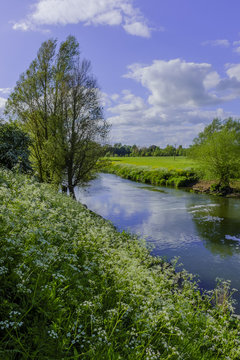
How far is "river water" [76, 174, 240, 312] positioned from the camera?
11797 millimetres

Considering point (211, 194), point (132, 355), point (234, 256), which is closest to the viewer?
point (132, 355)

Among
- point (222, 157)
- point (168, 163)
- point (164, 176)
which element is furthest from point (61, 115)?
point (168, 163)

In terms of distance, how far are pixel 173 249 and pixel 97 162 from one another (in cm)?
1148

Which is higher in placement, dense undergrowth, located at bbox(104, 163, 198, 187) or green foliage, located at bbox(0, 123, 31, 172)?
green foliage, located at bbox(0, 123, 31, 172)

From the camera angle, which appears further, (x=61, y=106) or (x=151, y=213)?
(x=151, y=213)

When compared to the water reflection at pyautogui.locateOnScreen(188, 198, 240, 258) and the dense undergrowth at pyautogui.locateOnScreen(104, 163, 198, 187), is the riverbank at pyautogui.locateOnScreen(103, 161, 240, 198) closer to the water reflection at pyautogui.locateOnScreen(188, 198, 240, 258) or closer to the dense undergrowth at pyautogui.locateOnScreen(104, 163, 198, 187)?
the dense undergrowth at pyautogui.locateOnScreen(104, 163, 198, 187)

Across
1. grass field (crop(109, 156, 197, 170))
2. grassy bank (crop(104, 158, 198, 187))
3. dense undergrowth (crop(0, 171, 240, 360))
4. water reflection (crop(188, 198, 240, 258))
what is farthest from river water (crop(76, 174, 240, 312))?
grass field (crop(109, 156, 197, 170))

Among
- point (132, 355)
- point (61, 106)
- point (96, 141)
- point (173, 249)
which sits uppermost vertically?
point (61, 106)

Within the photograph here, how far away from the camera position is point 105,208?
79.0 feet

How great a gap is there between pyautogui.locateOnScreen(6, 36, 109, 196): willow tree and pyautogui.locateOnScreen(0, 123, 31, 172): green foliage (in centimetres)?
345

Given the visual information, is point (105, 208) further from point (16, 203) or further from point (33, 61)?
point (16, 203)

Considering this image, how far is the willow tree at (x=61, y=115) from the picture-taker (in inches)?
792

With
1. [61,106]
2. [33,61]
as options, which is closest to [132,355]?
[61,106]

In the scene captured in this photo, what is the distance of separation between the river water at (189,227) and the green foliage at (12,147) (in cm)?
886
